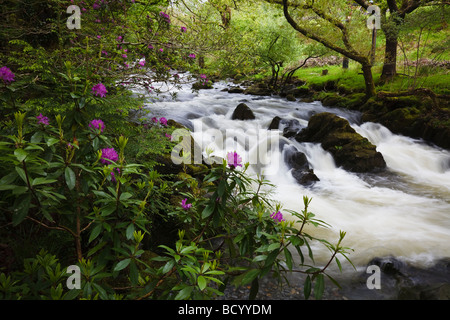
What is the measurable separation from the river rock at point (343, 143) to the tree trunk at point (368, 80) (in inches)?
128

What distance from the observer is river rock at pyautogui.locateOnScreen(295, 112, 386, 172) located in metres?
6.61

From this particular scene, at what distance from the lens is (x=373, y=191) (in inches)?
219

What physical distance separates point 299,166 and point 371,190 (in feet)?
5.53

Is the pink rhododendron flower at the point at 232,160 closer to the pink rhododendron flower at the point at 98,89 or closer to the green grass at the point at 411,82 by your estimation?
the pink rhododendron flower at the point at 98,89

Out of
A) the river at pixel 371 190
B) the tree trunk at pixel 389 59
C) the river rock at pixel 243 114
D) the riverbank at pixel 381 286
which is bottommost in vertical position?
the riverbank at pixel 381 286

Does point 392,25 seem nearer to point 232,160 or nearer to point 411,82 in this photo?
point 411,82

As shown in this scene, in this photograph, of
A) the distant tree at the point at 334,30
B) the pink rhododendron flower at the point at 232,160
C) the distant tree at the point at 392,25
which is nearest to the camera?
the pink rhododendron flower at the point at 232,160

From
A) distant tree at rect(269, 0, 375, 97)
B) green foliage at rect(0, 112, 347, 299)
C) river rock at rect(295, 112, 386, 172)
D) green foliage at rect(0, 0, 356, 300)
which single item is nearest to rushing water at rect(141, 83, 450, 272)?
river rock at rect(295, 112, 386, 172)

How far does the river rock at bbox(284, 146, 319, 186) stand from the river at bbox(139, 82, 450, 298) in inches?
5.1

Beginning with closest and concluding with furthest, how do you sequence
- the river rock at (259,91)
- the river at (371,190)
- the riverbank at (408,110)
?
the river at (371,190), the riverbank at (408,110), the river rock at (259,91)

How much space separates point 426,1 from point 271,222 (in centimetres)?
1057

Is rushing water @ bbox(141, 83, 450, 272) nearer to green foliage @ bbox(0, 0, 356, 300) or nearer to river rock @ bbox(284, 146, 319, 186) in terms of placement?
river rock @ bbox(284, 146, 319, 186)

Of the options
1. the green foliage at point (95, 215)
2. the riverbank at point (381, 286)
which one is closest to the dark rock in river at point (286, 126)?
the riverbank at point (381, 286)

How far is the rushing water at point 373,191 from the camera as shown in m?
3.76
